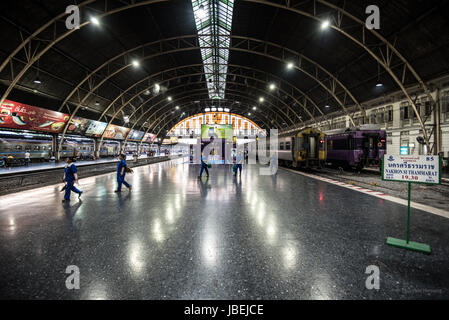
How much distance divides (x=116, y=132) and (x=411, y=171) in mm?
33990

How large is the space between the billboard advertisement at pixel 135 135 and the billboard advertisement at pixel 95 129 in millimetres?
7231

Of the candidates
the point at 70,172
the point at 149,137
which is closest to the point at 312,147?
the point at 70,172

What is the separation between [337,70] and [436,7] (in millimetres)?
9219

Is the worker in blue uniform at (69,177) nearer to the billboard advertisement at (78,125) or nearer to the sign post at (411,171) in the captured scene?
the sign post at (411,171)

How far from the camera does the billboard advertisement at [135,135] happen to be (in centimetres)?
3417

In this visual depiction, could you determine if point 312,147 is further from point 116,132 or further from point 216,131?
point 116,132

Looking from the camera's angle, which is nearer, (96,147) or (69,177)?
(69,177)

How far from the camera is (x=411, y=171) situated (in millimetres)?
3572

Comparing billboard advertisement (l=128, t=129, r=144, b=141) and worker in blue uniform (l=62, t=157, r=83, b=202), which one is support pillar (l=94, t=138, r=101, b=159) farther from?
worker in blue uniform (l=62, t=157, r=83, b=202)

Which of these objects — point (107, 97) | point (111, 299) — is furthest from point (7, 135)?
point (111, 299)

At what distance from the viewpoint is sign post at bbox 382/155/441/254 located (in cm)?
332

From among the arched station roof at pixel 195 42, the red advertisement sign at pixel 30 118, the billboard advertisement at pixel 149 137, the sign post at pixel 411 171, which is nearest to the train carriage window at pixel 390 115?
the arched station roof at pixel 195 42

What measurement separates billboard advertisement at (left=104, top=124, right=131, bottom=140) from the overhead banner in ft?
105

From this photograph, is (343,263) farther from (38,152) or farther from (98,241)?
(38,152)
